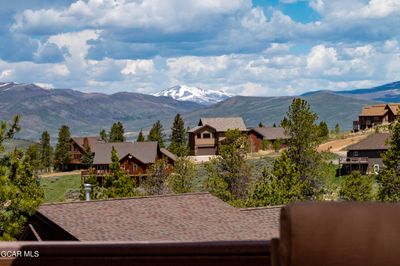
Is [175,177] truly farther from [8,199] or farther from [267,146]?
[267,146]

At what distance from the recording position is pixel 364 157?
67.6 meters

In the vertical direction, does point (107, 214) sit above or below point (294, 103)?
below

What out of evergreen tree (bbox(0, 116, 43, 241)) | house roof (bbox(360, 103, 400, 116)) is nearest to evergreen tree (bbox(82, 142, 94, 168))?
house roof (bbox(360, 103, 400, 116))

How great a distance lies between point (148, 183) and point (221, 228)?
24.4 metres

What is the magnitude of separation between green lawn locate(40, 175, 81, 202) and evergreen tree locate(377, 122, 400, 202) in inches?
1509

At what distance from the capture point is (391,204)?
310cm

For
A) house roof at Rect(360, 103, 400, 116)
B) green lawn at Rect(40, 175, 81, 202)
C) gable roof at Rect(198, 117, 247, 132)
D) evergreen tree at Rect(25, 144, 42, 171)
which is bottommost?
green lawn at Rect(40, 175, 81, 202)

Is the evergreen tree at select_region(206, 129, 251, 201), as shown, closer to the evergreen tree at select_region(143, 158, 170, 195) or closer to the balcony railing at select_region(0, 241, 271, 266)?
the evergreen tree at select_region(143, 158, 170, 195)

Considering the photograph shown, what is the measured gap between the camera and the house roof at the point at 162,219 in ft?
40.6

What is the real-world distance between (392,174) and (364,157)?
4187 cm

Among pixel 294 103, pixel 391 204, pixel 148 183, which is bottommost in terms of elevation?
pixel 148 183

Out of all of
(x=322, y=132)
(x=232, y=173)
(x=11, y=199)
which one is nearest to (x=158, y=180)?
(x=232, y=173)

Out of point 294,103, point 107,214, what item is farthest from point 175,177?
point 107,214

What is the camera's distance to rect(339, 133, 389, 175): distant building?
216 feet
